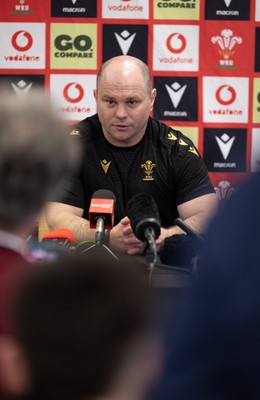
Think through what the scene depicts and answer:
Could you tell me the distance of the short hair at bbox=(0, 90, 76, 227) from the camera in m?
0.87

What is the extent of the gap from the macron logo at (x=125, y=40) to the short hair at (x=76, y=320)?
3620mm

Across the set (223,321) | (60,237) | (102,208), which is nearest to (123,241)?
(102,208)

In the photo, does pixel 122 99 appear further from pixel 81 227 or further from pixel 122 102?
pixel 81 227

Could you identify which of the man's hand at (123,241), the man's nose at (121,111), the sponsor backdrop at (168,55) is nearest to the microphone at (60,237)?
the man's hand at (123,241)

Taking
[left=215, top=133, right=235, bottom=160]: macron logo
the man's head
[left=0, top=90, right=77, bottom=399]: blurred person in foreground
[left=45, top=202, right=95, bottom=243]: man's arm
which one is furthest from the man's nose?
[left=0, top=90, right=77, bottom=399]: blurred person in foreground

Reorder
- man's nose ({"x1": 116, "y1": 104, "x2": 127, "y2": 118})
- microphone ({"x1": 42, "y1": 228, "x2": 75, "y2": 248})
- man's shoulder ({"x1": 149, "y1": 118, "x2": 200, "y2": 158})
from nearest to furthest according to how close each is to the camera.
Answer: microphone ({"x1": 42, "y1": 228, "x2": 75, "y2": 248}) < man's nose ({"x1": 116, "y1": 104, "x2": 127, "y2": 118}) < man's shoulder ({"x1": 149, "y1": 118, "x2": 200, "y2": 158})

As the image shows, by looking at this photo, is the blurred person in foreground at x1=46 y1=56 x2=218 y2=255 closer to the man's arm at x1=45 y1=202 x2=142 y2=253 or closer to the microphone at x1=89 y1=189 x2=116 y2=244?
the man's arm at x1=45 y1=202 x2=142 y2=253

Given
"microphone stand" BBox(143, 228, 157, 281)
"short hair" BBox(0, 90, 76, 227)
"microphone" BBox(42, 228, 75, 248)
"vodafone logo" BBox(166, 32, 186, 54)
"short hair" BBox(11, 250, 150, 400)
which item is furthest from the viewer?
"vodafone logo" BBox(166, 32, 186, 54)

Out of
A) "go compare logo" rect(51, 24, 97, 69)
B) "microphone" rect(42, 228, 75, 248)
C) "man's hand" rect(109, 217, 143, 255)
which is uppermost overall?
"go compare logo" rect(51, 24, 97, 69)

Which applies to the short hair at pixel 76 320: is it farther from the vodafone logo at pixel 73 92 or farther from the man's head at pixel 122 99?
the vodafone logo at pixel 73 92

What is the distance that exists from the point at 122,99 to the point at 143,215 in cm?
122

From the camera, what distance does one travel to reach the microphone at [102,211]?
2.17m

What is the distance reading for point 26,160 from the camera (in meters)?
0.87

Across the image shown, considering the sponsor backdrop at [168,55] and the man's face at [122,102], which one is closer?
the man's face at [122,102]
